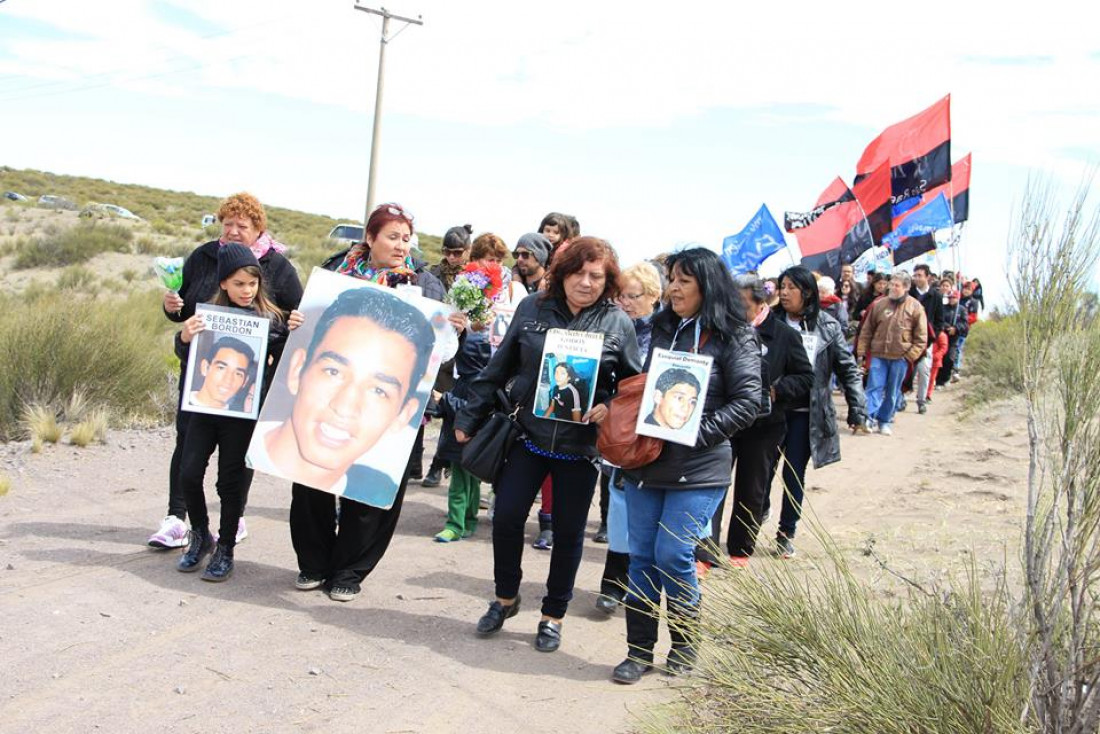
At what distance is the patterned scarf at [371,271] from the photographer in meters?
6.14

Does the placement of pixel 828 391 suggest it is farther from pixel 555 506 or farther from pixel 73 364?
pixel 73 364

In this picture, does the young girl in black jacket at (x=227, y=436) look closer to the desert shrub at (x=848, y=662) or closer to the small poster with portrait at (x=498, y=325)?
the small poster with portrait at (x=498, y=325)

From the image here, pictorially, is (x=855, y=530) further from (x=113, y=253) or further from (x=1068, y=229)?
(x=113, y=253)

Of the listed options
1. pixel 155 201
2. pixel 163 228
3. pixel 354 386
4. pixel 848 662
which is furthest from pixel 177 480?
pixel 155 201

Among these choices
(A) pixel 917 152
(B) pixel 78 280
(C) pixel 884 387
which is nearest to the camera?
(C) pixel 884 387

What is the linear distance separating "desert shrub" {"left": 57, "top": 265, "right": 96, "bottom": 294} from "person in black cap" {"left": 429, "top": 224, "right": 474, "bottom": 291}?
20257 millimetres

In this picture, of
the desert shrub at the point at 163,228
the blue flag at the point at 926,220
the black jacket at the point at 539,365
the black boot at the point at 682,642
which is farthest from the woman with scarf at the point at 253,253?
the desert shrub at the point at 163,228

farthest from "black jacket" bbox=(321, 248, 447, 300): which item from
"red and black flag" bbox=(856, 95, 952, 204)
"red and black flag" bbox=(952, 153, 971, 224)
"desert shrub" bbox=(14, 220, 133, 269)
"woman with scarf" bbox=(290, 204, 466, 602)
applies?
"desert shrub" bbox=(14, 220, 133, 269)

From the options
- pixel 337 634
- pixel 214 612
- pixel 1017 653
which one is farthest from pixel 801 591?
pixel 214 612

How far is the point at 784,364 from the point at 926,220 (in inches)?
454

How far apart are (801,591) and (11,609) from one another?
399cm

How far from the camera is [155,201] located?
60.5 meters

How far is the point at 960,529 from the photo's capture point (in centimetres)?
869

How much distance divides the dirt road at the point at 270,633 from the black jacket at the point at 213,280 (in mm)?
1632
